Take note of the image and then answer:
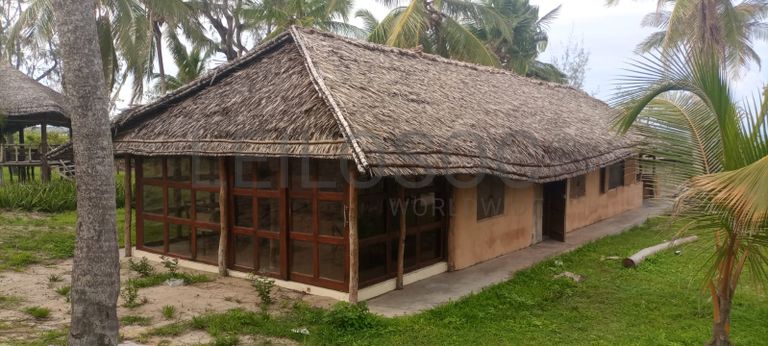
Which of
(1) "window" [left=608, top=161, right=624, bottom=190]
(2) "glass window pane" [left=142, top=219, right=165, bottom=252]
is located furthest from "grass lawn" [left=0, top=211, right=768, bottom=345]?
(1) "window" [left=608, top=161, right=624, bottom=190]

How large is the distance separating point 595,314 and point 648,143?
2661mm

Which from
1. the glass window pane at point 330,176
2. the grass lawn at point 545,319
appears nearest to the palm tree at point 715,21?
the grass lawn at point 545,319

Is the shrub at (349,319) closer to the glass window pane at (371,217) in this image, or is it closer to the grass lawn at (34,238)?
the glass window pane at (371,217)

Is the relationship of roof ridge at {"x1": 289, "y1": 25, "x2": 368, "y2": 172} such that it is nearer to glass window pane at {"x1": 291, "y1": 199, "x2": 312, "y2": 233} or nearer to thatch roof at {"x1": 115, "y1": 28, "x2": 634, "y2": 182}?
thatch roof at {"x1": 115, "y1": 28, "x2": 634, "y2": 182}

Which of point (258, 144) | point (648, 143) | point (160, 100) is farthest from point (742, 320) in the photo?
point (160, 100)

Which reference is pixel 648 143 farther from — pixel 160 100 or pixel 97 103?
pixel 160 100

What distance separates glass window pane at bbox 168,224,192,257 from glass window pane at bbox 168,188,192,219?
205 mm

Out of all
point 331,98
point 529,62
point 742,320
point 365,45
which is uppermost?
point 529,62

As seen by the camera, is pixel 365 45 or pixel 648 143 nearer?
pixel 648 143

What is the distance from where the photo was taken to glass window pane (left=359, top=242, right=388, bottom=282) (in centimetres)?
772

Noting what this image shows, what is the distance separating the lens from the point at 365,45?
10.4 metres

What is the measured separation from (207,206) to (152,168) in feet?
5.05

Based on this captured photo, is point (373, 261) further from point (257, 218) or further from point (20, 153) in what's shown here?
point (20, 153)

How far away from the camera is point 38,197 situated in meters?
14.8
